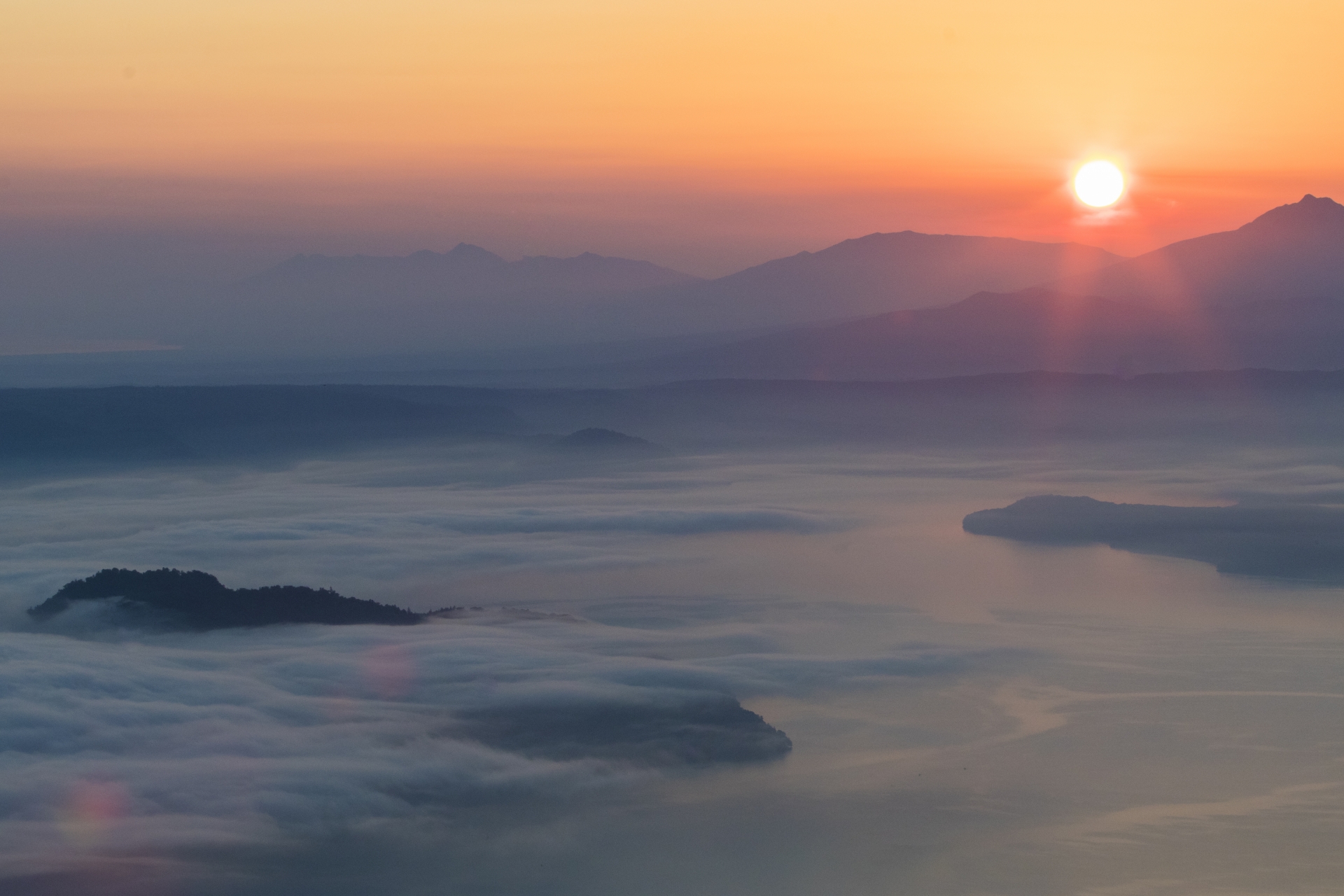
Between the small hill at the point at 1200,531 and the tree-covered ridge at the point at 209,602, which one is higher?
the small hill at the point at 1200,531

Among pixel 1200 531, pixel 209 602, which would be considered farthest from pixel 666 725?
pixel 1200 531

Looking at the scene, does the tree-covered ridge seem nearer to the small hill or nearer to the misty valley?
the misty valley

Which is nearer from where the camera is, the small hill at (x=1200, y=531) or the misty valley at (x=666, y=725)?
the misty valley at (x=666, y=725)

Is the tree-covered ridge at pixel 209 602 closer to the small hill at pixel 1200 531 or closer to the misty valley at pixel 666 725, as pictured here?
the misty valley at pixel 666 725

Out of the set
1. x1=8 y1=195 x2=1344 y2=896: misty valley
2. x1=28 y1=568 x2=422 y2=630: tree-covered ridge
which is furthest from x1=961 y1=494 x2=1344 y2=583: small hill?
x1=28 y1=568 x2=422 y2=630: tree-covered ridge

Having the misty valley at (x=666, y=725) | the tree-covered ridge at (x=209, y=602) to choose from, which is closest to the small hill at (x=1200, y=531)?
the misty valley at (x=666, y=725)

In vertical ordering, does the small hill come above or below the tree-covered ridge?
above

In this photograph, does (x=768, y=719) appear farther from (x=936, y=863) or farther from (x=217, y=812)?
(x=217, y=812)

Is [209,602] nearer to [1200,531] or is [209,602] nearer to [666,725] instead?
[666,725]
